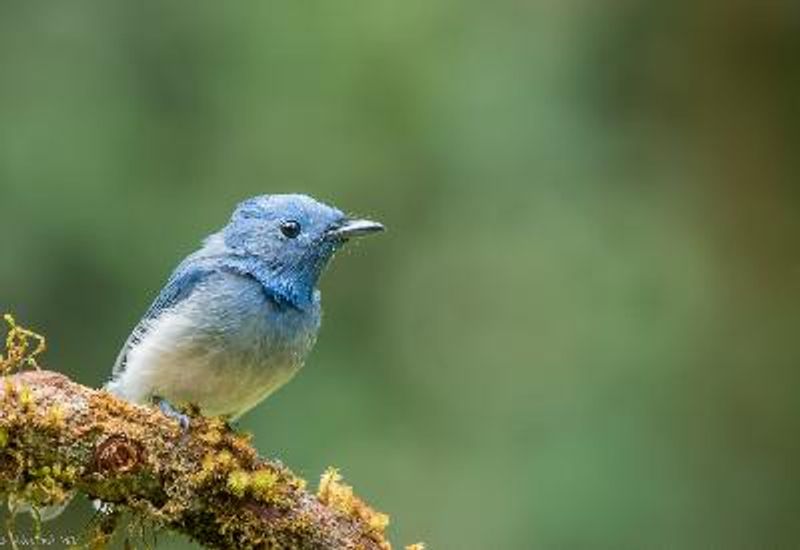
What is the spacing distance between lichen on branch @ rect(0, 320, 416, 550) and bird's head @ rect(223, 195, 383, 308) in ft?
4.50

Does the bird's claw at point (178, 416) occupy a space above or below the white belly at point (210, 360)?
below

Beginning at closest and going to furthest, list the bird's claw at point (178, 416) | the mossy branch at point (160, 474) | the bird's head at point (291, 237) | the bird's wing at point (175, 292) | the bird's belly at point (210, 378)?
the mossy branch at point (160, 474) → the bird's claw at point (178, 416) → the bird's belly at point (210, 378) → the bird's wing at point (175, 292) → the bird's head at point (291, 237)

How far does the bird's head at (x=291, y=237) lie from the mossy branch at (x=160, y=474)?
137cm

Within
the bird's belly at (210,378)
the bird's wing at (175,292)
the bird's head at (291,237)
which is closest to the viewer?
the bird's belly at (210,378)

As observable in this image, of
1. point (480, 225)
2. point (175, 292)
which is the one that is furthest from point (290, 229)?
point (480, 225)

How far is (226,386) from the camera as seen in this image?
15.8 ft

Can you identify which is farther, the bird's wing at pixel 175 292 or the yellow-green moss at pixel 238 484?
the bird's wing at pixel 175 292

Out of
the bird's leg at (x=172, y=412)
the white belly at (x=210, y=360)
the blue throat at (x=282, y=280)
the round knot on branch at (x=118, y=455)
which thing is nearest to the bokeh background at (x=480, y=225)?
the blue throat at (x=282, y=280)

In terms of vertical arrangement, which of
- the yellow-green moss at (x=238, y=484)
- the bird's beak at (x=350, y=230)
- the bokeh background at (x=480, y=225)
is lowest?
the yellow-green moss at (x=238, y=484)

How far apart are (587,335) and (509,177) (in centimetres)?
104

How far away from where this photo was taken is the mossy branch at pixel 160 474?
3445 millimetres

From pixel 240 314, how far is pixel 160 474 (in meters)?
1.38

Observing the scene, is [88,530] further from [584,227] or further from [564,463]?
[584,227]

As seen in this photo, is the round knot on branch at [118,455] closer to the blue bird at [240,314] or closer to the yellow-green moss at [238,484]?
the yellow-green moss at [238,484]
